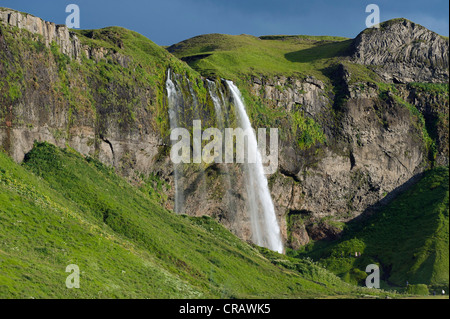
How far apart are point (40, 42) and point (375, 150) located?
48013 millimetres

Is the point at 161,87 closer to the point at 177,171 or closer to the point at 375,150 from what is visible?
the point at 177,171

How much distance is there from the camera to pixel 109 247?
4097 centimetres

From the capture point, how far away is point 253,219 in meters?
73.4

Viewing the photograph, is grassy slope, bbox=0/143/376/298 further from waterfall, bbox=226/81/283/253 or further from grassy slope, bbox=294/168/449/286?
grassy slope, bbox=294/168/449/286

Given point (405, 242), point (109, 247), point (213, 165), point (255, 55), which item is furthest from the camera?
point (255, 55)

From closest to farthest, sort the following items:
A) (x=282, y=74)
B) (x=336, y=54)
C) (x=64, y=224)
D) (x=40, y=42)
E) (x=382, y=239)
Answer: (x=64, y=224) → (x=40, y=42) → (x=382, y=239) → (x=282, y=74) → (x=336, y=54)

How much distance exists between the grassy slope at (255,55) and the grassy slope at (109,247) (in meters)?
27.2

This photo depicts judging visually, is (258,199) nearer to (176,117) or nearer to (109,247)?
(176,117)

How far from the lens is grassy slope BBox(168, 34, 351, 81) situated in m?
84.4

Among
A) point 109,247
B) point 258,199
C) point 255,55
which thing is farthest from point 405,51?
point 109,247

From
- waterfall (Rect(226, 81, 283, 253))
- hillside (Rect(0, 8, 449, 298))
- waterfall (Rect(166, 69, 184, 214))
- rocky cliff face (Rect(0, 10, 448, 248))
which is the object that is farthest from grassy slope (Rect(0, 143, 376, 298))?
waterfall (Rect(226, 81, 283, 253))

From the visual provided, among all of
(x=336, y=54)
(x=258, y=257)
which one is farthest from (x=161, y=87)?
(x=336, y=54)

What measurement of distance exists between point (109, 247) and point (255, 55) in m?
61.2

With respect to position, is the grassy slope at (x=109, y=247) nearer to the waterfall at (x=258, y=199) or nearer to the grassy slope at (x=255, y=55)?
the waterfall at (x=258, y=199)
